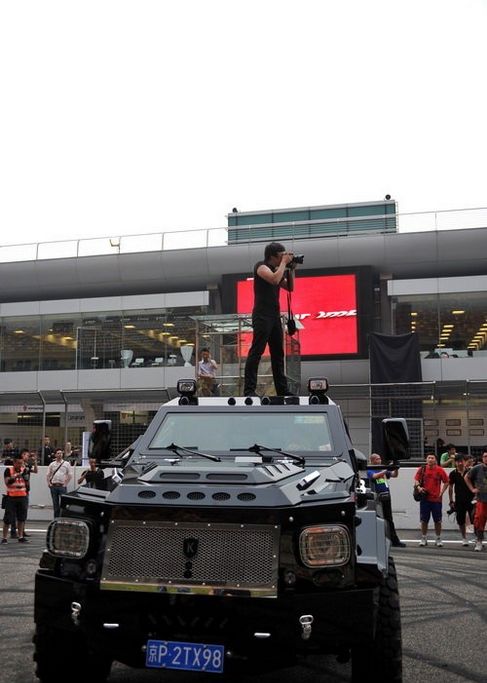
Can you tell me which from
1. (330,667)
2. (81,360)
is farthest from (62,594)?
(81,360)

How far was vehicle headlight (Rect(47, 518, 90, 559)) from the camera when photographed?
4.02 m

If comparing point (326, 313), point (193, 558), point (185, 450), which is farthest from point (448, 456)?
point (193, 558)

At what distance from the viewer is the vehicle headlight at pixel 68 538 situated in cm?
402

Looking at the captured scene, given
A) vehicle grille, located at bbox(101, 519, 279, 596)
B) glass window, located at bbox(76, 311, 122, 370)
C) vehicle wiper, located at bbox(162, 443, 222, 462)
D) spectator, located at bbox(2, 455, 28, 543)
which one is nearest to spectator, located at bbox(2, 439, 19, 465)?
glass window, located at bbox(76, 311, 122, 370)

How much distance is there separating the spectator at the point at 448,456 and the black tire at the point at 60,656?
1349 centimetres

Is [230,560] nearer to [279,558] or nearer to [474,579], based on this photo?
[279,558]

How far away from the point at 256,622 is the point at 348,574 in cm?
53

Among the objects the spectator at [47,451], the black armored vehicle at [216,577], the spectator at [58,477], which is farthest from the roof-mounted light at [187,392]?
the spectator at [47,451]

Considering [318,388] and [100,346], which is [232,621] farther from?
[100,346]

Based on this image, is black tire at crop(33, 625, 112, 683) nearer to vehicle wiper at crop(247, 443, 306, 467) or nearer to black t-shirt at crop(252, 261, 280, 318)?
vehicle wiper at crop(247, 443, 306, 467)

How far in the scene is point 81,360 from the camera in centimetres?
2883

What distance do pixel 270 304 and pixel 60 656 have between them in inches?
173

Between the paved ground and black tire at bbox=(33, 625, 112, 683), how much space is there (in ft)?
0.24

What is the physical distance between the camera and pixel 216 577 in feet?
12.3
